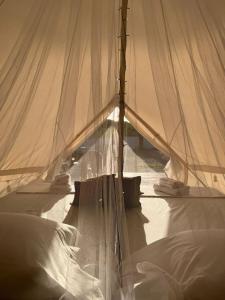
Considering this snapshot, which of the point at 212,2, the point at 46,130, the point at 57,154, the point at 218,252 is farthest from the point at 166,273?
the point at 212,2

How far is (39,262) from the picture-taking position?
4.35ft

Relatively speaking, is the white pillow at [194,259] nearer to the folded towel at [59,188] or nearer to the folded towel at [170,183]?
the folded towel at [170,183]

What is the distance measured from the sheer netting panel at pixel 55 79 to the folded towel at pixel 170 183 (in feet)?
1.96

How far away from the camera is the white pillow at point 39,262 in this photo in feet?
3.98

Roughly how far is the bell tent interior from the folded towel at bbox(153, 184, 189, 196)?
0.02 m

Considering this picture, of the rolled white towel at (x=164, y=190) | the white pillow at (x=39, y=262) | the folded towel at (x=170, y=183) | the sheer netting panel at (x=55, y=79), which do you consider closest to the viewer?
the white pillow at (x=39, y=262)

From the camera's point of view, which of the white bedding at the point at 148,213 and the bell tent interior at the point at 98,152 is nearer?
the bell tent interior at the point at 98,152

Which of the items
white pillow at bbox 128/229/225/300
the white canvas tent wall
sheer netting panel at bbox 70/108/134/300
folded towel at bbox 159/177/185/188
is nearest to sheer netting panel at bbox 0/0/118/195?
the white canvas tent wall

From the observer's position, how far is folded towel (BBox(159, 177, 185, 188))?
5.68 ft

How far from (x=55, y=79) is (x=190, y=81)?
721 millimetres

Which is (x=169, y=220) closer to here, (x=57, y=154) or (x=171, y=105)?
(x=171, y=105)

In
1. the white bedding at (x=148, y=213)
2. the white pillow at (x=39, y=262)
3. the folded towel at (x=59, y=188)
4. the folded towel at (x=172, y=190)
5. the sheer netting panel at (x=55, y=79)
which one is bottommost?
the white pillow at (x=39, y=262)

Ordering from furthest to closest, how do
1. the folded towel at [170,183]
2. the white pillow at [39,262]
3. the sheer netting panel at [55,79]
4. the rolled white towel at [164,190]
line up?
1. the rolled white towel at [164,190]
2. the folded towel at [170,183]
3. the sheer netting panel at [55,79]
4. the white pillow at [39,262]

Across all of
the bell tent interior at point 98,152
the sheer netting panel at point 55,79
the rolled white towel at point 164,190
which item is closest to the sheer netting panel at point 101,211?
the bell tent interior at point 98,152
